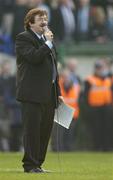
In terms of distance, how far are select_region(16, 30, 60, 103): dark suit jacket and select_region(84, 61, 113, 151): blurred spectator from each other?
10471 mm

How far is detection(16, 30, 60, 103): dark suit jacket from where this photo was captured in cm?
1184

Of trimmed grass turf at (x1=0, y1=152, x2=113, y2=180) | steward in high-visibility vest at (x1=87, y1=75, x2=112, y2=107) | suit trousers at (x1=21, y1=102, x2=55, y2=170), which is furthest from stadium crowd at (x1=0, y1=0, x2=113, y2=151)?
suit trousers at (x1=21, y1=102, x2=55, y2=170)

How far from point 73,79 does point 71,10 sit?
2.69 meters

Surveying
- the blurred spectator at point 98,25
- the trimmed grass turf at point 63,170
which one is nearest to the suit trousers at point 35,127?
the trimmed grass turf at point 63,170

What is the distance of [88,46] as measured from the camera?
80.7ft

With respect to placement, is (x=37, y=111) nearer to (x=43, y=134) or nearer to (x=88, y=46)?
(x=43, y=134)

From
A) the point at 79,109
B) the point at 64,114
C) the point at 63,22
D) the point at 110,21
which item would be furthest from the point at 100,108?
the point at 64,114

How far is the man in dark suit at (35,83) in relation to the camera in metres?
11.8

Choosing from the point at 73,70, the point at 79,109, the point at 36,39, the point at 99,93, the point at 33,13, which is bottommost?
the point at 79,109

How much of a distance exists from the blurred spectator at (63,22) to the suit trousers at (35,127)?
1226 cm

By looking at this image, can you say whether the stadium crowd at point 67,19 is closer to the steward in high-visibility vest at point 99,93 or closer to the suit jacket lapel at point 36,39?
the steward in high-visibility vest at point 99,93

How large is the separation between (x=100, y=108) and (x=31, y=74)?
10631 millimetres

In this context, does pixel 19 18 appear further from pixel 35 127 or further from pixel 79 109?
pixel 35 127

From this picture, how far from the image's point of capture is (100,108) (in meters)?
22.4
